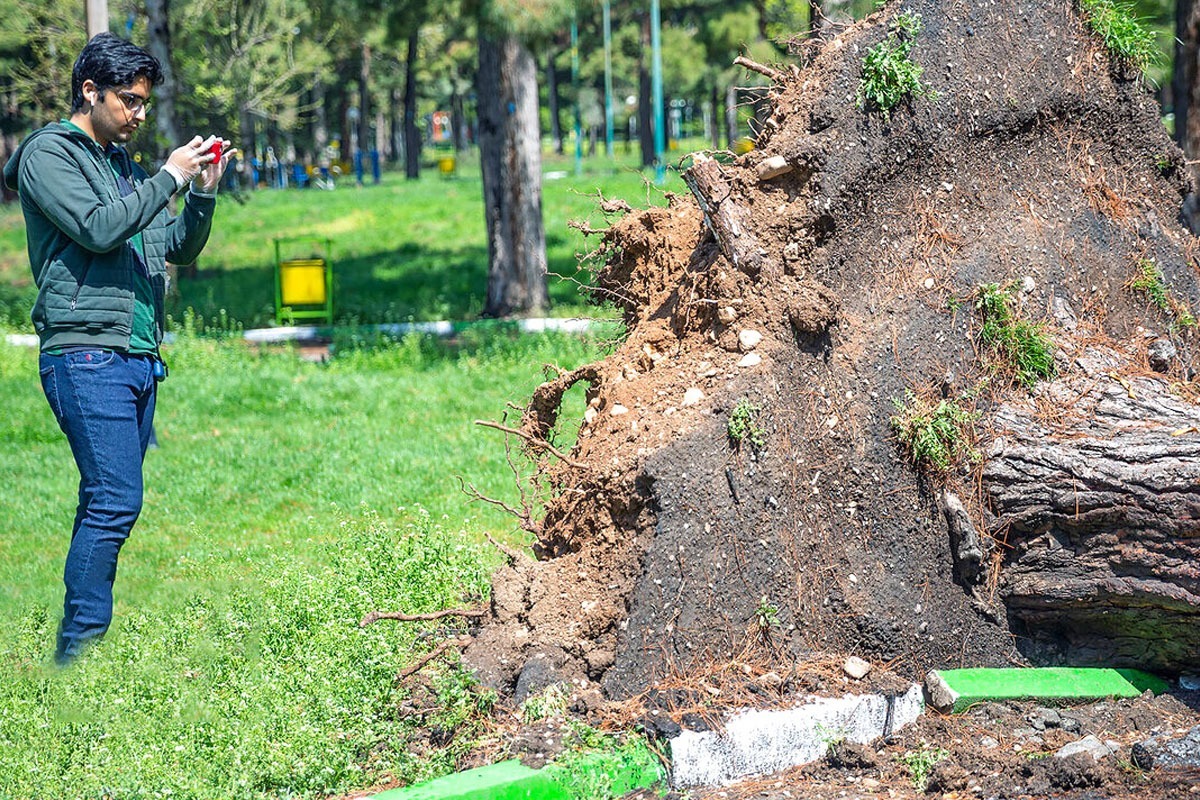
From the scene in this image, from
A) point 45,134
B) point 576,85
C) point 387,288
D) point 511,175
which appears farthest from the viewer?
point 576,85

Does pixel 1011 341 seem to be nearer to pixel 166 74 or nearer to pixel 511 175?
pixel 511 175

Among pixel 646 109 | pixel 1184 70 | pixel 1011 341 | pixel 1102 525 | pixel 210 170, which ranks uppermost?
pixel 646 109

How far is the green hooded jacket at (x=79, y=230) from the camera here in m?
3.98

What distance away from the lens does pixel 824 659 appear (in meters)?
3.98

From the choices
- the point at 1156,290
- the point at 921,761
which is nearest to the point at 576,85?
the point at 1156,290

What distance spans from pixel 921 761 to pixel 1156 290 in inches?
91.8

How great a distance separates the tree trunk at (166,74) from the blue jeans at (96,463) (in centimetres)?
1130

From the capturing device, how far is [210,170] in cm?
433

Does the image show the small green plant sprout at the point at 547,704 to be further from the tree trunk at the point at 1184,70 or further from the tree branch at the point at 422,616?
the tree trunk at the point at 1184,70

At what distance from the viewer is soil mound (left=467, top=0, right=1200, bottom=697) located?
12.8 feet

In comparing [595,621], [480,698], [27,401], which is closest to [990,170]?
[595,621]

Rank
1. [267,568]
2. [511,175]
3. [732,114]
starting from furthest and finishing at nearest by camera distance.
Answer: [732,114]
[511,175]
[267,568]

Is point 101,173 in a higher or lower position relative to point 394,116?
lower

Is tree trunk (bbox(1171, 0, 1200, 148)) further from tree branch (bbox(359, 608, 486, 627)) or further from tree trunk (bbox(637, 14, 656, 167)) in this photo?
tree trunk (bbox(637, 14, 656, 167))
